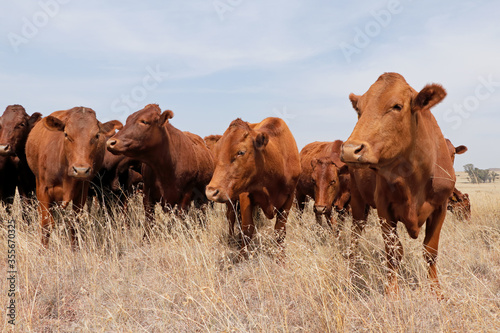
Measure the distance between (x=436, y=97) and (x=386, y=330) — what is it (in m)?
2.17

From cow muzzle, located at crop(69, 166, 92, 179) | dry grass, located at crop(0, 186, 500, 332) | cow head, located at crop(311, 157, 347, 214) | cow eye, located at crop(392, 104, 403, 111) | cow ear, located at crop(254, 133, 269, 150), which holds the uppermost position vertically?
cow eye, located at crop(392, 104, 403, 111)

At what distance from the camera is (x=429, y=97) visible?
395cm

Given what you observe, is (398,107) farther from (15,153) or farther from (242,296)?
(15,153)

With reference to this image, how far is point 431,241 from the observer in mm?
4492

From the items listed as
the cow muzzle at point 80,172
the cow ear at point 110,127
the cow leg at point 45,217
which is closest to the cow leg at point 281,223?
the cow muzzle at point 80,172

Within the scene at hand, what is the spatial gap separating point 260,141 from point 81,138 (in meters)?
2.75

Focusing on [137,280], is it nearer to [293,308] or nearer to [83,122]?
[293,308]

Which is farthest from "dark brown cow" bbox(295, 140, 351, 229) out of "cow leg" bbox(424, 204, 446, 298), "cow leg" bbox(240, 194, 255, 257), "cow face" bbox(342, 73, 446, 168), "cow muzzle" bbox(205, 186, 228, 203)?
"cow face" bbox(342, 73, 446, 168)

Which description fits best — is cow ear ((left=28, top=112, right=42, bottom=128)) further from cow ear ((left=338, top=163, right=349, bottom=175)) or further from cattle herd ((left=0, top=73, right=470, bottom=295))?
cow ear ((left=338, top=163, right=349, bottom=175))

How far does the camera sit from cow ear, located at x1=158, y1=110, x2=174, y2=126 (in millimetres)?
7102

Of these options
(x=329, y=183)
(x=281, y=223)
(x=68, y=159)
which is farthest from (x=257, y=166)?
(x=68, y=159)

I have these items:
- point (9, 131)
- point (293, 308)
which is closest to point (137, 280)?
point (293, 308)

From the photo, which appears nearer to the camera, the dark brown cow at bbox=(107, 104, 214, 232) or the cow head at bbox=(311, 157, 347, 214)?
the dark brown cow at bbox=(107, 104, 214, 232)

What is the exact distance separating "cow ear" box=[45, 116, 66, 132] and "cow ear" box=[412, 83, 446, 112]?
5.21 metres
